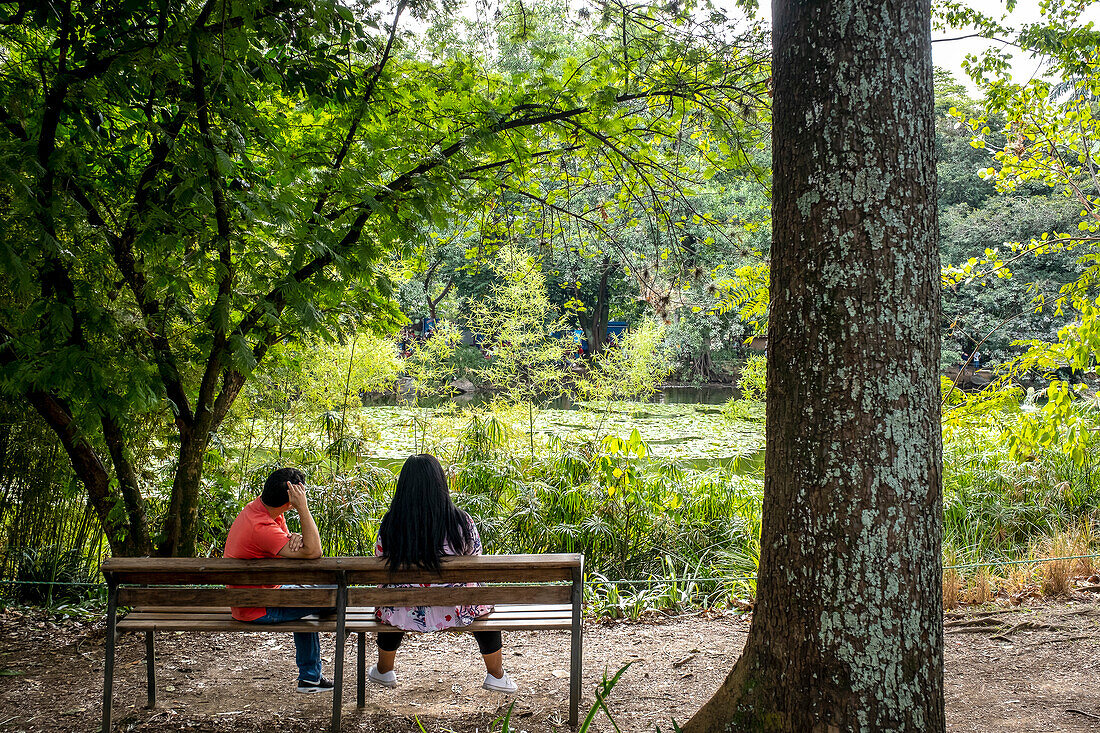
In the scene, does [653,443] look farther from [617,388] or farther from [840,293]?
[840,293]

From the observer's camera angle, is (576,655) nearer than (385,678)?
Yes

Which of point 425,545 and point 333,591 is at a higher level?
point 425,545

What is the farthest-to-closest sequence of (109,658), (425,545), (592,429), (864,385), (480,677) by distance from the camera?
1. (592,429)
2. (480,677)
3. (425,545)
4. (109,658)
5. (864,385)

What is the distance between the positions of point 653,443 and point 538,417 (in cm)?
191

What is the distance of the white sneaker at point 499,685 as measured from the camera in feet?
11.0

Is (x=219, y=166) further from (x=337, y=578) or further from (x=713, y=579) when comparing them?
(x=713, y=579)

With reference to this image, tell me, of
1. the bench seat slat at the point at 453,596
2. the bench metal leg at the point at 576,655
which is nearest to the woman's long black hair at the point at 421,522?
the bench seat slat at the point at 453,596

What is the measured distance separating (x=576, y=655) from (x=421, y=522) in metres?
0.85

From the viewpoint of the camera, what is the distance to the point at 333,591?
124 inches

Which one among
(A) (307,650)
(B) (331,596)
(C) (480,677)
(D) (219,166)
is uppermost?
(D) (219,166)

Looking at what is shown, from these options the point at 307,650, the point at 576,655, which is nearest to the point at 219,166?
the point at 307,650

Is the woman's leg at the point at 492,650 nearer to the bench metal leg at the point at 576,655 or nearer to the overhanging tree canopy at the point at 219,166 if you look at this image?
the bench metal leg at the point at 576,655

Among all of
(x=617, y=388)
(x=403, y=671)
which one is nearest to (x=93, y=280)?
(x=403, y=671)

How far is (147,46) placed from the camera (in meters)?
3.11
